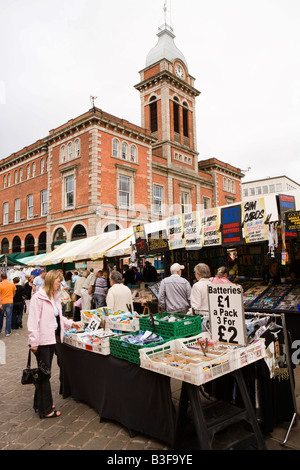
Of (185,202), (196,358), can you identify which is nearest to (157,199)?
(185,202)

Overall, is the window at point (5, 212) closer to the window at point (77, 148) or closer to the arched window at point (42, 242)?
the arched window at point (42, 242)

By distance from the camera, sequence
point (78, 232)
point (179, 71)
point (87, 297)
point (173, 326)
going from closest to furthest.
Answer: point (173, 326) → point (87, 297) → point (78, 232) → point (179, 71)

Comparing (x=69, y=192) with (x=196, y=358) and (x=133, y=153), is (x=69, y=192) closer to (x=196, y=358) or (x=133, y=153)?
(x=133, y=153)

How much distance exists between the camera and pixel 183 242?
8.04 m

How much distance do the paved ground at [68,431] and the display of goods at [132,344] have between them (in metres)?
0.84

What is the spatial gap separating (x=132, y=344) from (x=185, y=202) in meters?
28.1

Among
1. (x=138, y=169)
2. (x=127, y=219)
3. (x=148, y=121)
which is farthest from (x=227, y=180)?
(x=127, y=219)

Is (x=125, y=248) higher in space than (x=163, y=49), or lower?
lower

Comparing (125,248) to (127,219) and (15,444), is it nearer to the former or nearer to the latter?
(15,444)

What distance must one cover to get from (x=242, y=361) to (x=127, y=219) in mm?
20884

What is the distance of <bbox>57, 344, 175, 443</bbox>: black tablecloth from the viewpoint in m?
3.07

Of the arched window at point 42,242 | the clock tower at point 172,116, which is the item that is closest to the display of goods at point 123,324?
the arched window at point 42,242

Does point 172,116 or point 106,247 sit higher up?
point 172,116

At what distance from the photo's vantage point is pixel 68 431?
3.52 meters
